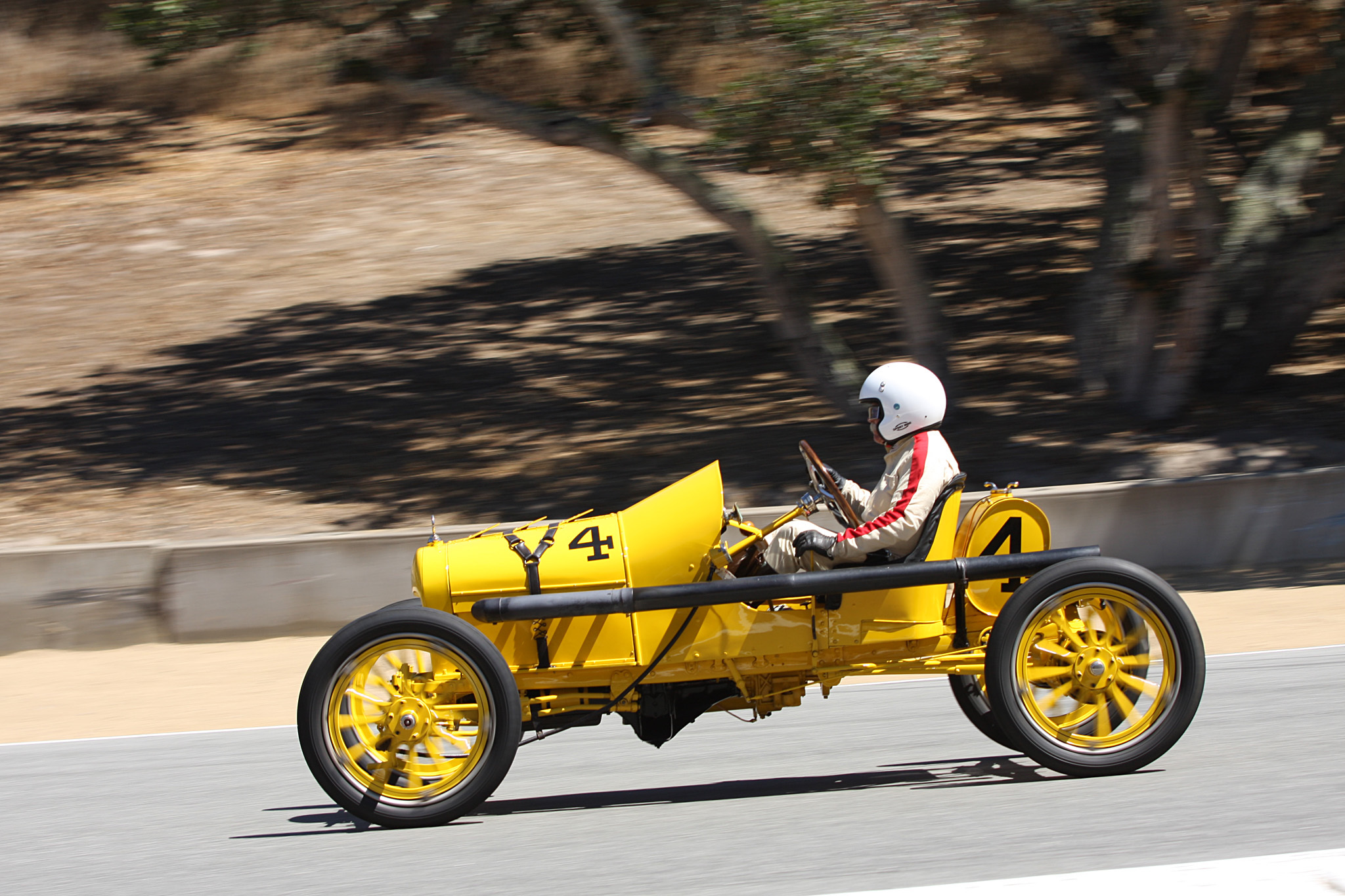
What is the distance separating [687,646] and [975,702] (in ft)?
4.74

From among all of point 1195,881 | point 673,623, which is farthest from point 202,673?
point 1195,881

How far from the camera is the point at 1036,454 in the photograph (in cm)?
1208

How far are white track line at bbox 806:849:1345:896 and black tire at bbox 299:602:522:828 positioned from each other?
4.82 ft

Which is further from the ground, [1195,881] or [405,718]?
[405,718]

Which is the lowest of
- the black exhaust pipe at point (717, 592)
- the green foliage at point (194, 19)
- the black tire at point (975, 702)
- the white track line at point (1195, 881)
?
the white track line at point (1195, 881)

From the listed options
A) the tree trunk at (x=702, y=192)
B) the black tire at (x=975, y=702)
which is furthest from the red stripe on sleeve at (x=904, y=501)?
the tree trunk at (x=702, y=192)

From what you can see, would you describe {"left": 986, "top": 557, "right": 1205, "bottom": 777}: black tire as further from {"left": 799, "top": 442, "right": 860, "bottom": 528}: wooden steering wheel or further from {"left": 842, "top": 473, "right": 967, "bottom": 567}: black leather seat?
{"left": 799, "top": 442, "right": 860, "bottom": 528}: wooden steering wheel

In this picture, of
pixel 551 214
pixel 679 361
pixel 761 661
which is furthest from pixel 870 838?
pixel 551 214

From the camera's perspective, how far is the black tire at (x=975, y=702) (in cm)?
571

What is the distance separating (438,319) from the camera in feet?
56.3

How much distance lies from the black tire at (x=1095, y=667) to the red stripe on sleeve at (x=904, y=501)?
52 centimetres

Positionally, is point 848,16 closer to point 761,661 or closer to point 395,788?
point 761,661

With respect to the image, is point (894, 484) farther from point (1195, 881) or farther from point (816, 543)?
point (1195, 881)

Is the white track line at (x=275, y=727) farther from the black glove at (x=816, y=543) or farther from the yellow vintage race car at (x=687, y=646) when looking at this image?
the black glove at (x=816, y=543)
